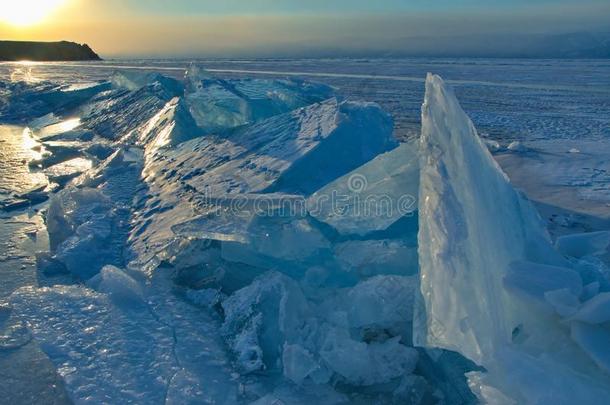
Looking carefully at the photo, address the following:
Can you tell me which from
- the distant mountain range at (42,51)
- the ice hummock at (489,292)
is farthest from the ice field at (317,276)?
the distant mountain range at (42,51)

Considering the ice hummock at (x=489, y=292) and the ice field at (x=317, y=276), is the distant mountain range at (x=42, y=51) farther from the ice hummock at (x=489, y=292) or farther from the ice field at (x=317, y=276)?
the ice hummock at (x=489, y=292)

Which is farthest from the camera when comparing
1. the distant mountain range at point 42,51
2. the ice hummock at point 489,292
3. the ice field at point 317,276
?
the distant mountain range at point 42,51

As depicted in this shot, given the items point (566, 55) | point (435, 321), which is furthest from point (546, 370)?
point (566, 55)

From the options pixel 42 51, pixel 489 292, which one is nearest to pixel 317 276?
pixel 489 292

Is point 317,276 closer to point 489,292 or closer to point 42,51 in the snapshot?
point 489,292

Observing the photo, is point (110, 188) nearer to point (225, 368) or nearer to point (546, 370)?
point (225, 368)

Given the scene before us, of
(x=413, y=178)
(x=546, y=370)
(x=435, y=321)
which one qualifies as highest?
(x=413, y=178)

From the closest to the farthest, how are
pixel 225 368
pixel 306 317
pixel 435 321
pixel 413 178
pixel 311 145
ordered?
pixel 435 321 → pixel 225 368 → pixel 306 317 → pixel 413 178 → pixel 311 145

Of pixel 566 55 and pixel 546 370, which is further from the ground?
pixel 566 55

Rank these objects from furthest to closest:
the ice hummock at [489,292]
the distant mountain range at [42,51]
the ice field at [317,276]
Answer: the distant mountain range at [42,51] < the ice field at [317,276] < the ice hummock at [489,292]
